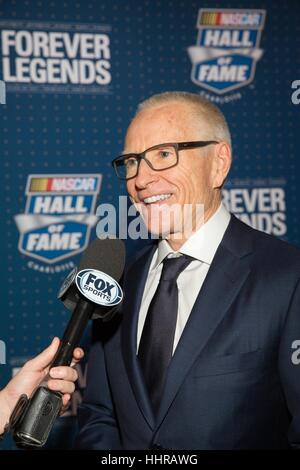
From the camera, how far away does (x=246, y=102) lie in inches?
112

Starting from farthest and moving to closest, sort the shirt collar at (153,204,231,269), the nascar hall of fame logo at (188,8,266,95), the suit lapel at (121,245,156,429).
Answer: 1. the nascar hall of fame logo at (188,8,266,95)
2. the shirt collar at (153,204,231,269)
3. the suit lapel at (121,245,156,429)

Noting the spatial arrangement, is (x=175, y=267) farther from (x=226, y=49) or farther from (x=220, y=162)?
(x=226, y=49)

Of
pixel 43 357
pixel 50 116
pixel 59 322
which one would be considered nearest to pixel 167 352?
pixel 43 357

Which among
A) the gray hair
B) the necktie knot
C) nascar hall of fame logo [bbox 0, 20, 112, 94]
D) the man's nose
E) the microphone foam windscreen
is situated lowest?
the necktie knot

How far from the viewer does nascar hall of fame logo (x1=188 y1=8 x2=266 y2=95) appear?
278 centimetres

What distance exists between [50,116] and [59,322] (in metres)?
1.07

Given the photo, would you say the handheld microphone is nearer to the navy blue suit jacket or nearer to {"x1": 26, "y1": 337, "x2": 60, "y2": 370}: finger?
{"x1": 26, "y1": 337, "x2": 60, "y2": 370}: finger

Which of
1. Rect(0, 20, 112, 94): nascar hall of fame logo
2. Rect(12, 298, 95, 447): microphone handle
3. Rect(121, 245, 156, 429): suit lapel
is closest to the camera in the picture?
Rect(12, 298, 95, 447): microphone handle

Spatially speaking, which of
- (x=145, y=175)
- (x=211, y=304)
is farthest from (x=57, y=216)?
(x=211, y=304)

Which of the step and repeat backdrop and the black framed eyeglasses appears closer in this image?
the black framed eyeglasses

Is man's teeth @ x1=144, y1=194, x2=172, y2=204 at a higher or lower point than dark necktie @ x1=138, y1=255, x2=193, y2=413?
higher

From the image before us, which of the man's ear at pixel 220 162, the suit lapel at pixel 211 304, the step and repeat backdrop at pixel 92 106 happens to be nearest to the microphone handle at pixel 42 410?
the suit lapel at pixel 211 304

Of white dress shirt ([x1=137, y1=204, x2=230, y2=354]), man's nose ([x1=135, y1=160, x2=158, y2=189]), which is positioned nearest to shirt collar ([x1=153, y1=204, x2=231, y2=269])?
white dress shirt ([x1=137, y1=204, x2=230, y2=354])
